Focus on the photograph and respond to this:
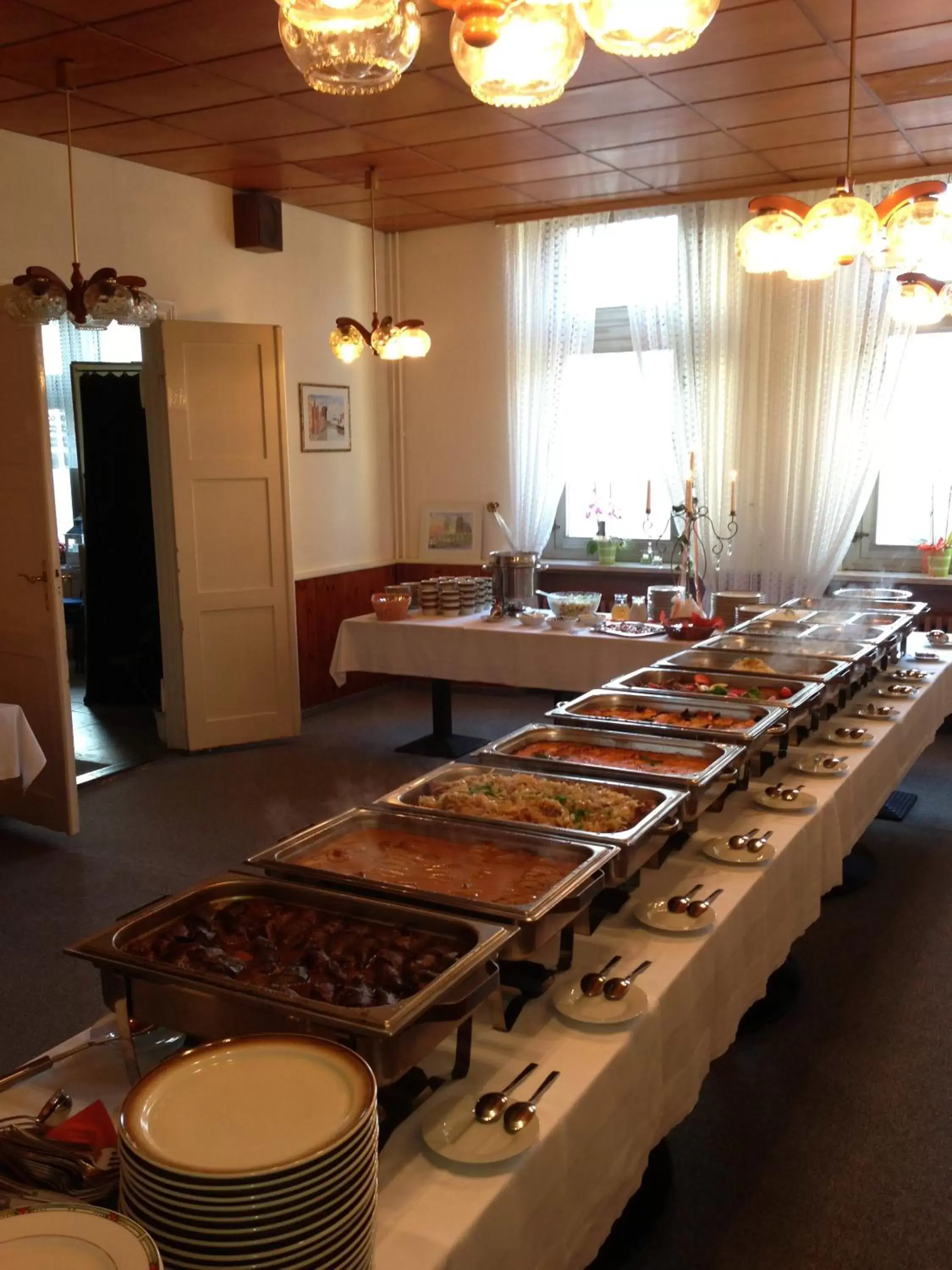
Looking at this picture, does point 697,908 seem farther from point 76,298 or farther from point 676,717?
point 76,298

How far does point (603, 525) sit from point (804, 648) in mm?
2909

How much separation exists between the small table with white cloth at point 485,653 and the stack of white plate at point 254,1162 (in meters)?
3.34

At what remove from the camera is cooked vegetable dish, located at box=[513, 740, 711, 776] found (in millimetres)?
2205

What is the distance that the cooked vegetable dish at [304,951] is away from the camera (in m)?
1.25

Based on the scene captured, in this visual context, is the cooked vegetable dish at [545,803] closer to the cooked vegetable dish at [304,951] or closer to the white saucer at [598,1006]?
the white saucer at [598,1006]

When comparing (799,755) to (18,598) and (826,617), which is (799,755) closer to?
(826,617)

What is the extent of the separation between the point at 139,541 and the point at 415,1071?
5580mm

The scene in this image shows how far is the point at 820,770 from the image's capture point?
2.50 meters

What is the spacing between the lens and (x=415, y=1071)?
1270 millimetres

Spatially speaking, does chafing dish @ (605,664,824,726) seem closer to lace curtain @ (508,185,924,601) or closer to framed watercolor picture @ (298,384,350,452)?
lace curtain @ (508,185,924,601)

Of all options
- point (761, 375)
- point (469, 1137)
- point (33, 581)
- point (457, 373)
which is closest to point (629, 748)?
point (469, 1137)

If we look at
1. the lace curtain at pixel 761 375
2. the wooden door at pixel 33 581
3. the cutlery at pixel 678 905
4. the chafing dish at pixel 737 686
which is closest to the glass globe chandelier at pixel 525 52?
the cutlery at pixel 678 905

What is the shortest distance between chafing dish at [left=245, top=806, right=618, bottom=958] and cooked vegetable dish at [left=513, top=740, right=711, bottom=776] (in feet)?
1.37

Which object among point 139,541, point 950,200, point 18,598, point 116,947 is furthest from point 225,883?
point 139,541
